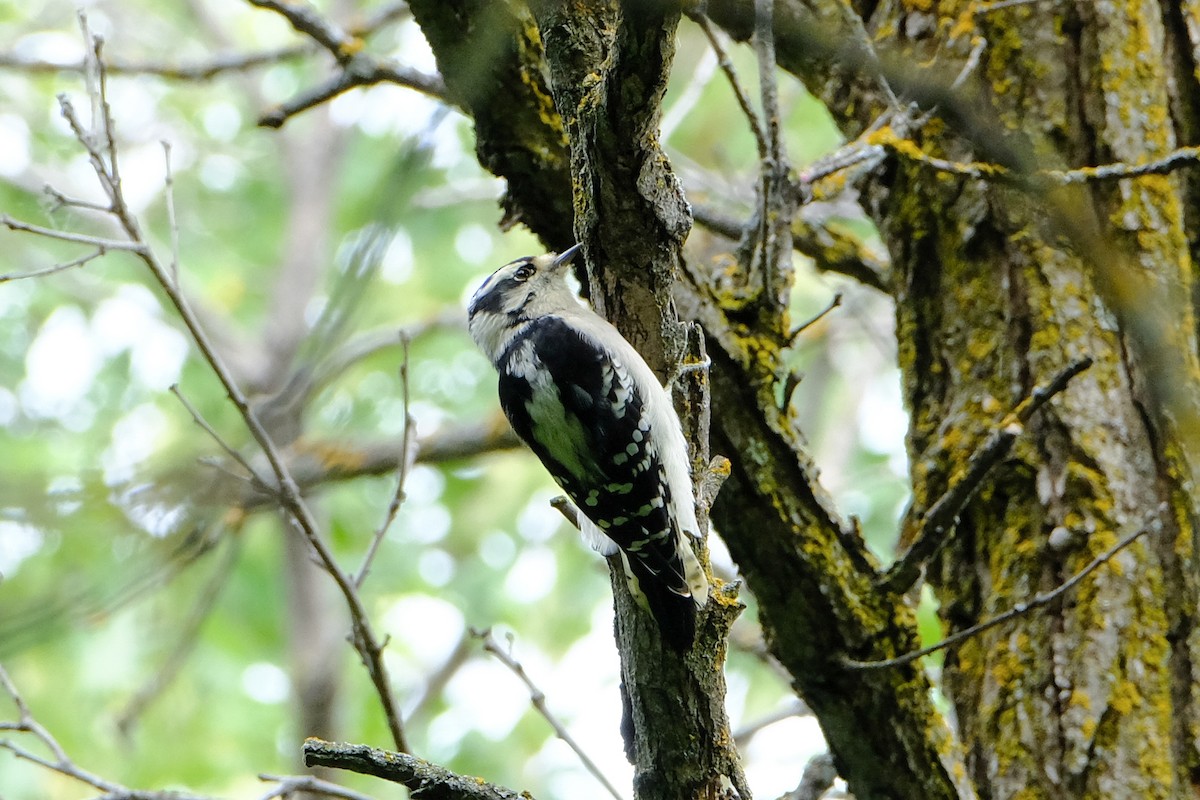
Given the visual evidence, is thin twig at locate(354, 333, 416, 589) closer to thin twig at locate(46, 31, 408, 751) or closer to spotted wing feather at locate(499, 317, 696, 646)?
thin twig at locate(46, 31, 408, 751)

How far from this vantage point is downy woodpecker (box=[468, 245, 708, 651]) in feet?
11.2

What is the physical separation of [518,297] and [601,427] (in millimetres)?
1019

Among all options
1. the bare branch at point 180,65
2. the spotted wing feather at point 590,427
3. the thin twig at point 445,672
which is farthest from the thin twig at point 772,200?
the thin twig at point 445,672

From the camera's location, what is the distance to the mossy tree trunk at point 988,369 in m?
2.88

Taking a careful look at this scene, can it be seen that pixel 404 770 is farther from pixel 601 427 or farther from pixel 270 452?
pixel 601 427

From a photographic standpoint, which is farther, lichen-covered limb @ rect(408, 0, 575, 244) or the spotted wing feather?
the spotted wing feather

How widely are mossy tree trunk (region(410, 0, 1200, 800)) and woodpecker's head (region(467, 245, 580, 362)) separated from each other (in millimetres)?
1203

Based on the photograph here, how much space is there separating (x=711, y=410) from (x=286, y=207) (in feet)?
28.4

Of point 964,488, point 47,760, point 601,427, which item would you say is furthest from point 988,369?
point 47,760

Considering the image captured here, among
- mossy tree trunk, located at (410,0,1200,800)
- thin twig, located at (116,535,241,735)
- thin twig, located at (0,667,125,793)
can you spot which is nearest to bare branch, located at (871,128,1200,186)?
mossy tree trunk, located at (410,0,1200,800)

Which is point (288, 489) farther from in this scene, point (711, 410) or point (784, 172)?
point (784, 172)

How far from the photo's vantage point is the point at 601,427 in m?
3.88

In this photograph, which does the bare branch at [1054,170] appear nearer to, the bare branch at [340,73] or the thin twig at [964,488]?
the thin twig at [964,488]

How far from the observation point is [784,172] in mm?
3203
